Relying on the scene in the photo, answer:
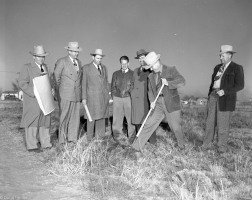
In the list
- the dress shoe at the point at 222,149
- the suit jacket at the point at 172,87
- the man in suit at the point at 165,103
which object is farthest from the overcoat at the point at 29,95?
the dress shoe at the point at 222,149

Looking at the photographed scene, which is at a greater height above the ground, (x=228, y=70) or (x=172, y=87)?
(x=228, y=70)

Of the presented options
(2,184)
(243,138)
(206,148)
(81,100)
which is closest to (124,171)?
(2,184)

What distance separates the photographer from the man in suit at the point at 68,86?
705 cm

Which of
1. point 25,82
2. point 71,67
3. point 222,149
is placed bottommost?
point 222,149

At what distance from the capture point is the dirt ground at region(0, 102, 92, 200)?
3926 mm

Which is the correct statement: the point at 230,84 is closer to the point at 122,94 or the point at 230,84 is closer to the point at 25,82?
the point at 122,94

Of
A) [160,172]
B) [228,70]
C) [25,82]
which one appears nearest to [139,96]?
[228,70]

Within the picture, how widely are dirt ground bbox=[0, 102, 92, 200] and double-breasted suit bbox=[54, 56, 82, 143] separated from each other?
3.13 ft

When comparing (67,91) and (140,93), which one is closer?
(67,91)

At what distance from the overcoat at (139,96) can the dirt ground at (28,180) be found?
2211 millimetres

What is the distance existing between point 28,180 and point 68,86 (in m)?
2.82

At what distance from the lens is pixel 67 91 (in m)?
7.05

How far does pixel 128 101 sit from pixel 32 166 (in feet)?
10.2

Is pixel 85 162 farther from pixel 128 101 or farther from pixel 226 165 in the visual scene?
pixel 128 101
